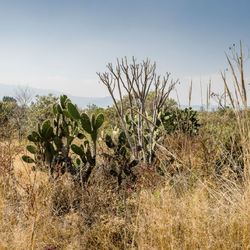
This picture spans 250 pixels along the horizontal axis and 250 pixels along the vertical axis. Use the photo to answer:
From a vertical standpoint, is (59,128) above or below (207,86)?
below

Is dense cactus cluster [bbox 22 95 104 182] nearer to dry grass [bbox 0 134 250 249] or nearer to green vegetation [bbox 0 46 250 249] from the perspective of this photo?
green vegetation [bbox 0 46 250 249]

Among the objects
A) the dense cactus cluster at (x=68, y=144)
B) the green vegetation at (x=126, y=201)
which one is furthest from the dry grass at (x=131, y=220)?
the dense cactus cluster at (x=68, y=144)

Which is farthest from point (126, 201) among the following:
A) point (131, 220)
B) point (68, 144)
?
point (68, 144)

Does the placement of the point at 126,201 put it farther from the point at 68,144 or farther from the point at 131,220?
the point at 68,144

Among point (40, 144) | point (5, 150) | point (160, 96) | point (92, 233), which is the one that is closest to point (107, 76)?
Result: point (160, 96)

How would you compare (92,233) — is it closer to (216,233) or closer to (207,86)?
(216,233)

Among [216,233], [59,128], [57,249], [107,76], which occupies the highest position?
[107,76]

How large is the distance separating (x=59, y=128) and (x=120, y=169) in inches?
45.5

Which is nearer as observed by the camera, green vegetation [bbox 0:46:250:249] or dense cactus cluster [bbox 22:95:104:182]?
green vegetation [bbox 0:46:250:249]

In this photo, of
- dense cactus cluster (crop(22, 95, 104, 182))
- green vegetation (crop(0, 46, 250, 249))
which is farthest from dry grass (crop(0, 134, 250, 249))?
dense cactus cluster (crop(22, 95, 104, 182))

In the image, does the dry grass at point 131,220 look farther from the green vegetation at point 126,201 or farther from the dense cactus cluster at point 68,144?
the dense cactus cluster at point 68,144

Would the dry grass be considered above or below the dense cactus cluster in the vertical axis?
below

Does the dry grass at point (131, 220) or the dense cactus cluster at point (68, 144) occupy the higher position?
the dense cactus cluster at point (68, 144)

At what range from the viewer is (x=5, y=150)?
4230 millimetres
